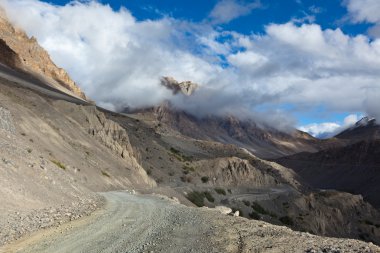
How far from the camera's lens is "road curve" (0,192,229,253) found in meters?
15.9

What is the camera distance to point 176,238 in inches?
695

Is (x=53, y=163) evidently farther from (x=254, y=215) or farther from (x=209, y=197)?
(x=254, y=215)

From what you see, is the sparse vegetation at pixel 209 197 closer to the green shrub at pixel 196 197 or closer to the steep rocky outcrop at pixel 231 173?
the green shrub at pixel 196 197

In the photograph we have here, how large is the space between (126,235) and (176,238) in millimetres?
2163

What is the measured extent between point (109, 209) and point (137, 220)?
5043 mm

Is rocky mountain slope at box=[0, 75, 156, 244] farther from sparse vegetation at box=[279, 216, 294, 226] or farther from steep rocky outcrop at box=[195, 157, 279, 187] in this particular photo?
sparse vegetation at box=[279, 216, 294, 226]

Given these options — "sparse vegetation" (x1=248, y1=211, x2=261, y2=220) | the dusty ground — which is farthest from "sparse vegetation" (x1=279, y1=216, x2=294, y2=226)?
the dusty ground

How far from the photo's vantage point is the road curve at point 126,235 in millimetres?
15853

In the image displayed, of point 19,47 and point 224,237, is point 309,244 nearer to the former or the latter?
point 224,237

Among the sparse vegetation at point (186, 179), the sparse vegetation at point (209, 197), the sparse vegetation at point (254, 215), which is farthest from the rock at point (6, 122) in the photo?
the sparse vegetation at point (254, 215)

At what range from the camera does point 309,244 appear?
15.5 m

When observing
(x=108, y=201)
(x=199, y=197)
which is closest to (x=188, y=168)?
(x=199, y=197)

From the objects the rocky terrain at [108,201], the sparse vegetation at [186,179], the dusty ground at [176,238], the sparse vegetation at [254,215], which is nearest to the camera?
the dusty ground at [176,238]

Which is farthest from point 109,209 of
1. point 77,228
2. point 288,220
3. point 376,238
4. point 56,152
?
point 376,238
